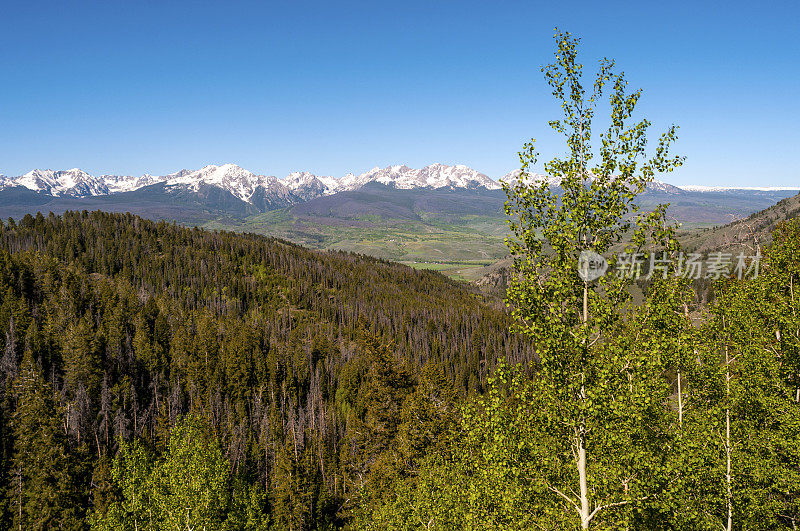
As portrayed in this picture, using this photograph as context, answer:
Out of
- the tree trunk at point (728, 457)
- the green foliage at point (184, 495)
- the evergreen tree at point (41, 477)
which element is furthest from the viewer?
the evergreen tree at point (41, 477)

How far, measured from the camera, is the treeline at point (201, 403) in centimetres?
4959

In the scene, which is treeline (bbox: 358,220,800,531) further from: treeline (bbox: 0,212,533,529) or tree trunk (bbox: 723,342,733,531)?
treeline (bbox: 0,212,533,529)

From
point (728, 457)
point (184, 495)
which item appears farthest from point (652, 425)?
point (184, 495)

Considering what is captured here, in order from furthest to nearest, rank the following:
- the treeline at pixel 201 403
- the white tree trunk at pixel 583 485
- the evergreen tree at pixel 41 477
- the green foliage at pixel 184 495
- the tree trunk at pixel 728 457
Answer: the evergreen tree at pixel 41 477
the treeline at pixel 201 403
the green foliage at pixel 184 495
the tree trunk at pixel 728 457
the white tree trunk at pixel 583 485

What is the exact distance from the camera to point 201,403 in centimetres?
12225

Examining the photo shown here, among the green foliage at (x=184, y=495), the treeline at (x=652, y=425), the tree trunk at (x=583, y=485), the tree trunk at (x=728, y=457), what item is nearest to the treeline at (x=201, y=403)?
the green foliage at (x=184, y=495)

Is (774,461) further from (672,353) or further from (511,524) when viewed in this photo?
(511,524)

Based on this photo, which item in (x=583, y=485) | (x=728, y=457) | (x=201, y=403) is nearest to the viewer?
(x=583, y=485)

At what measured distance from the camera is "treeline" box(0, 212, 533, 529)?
49594 millimetres

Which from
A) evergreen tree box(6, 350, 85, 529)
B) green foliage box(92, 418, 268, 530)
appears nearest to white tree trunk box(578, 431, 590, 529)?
green foliage box(92, 418, 268, 530)

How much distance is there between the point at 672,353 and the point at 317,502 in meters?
77.6

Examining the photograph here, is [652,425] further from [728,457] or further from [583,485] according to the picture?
[583,485]

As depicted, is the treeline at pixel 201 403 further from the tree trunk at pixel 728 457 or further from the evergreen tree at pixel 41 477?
the tree trunk at pixel 728 457

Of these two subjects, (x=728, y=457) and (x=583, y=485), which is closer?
(x=583, y=485)
